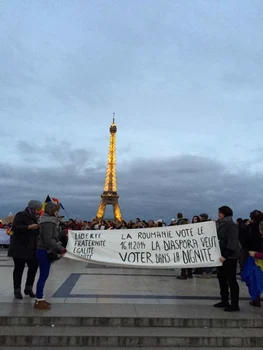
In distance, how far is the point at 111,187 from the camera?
77.1 meters

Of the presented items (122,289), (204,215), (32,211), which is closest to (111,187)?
(204,215)

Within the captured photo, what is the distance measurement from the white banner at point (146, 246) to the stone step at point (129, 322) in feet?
5.36

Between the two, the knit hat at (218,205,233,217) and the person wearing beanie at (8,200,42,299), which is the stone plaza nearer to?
the person wearing beanie at (8,200,42,299)

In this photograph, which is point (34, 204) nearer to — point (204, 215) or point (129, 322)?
point (129, 322)

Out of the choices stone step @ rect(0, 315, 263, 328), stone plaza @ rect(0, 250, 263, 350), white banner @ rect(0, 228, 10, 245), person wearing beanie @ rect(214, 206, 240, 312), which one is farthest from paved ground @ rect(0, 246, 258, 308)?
white banner @ rect(0, 228, 10, 245)

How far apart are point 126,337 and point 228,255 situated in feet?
8.80

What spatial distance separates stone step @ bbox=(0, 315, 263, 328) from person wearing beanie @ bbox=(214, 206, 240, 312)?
2.07ft

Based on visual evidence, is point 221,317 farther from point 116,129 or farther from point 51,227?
point 116,129

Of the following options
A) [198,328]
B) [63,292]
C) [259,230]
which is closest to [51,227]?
[63,292]

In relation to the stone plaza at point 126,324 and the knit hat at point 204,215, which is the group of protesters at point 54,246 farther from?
the knit hat at point 204,215

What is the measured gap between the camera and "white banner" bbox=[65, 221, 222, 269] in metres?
8.30

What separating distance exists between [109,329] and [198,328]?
1.53 m

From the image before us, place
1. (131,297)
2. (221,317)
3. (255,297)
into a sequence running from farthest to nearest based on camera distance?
(131,297) → (255,297) → (221,317)

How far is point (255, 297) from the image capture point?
305 inches
